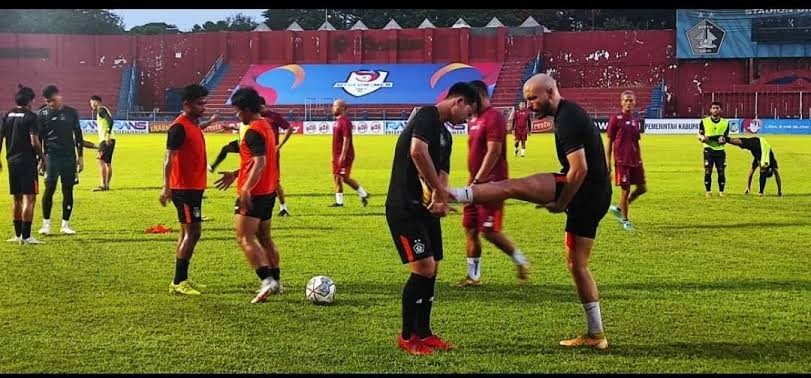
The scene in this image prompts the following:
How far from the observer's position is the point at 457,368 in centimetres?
580

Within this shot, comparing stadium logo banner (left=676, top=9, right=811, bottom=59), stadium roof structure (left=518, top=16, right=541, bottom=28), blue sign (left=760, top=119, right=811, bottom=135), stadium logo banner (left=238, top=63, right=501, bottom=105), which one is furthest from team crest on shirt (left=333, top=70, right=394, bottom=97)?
blue sign (left=760, top=119, right=811, bottom=135)

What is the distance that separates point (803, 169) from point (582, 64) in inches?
1601

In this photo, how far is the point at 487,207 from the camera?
855 cm

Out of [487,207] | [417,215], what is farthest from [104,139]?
[417,215]

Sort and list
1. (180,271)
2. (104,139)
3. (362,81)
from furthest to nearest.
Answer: (362,81) → (104,139) → (180,271)

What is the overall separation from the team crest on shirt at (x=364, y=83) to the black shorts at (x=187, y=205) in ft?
183

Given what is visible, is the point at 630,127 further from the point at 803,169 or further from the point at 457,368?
the point at 803,169

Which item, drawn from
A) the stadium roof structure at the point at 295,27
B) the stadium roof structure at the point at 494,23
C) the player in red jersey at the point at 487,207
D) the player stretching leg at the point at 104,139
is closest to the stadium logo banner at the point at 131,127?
the stadium roof structure at the point at 295,27

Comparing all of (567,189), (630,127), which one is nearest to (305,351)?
(567,189)

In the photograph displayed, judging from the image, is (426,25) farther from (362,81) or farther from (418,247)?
(418,247)

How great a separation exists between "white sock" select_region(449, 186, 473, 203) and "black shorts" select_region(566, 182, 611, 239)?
827 millimetres

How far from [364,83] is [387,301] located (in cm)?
5793

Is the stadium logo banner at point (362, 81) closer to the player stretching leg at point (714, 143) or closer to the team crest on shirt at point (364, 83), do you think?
the team crest on shirt at point (364, 83)

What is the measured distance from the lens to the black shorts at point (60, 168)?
40.4 feet
